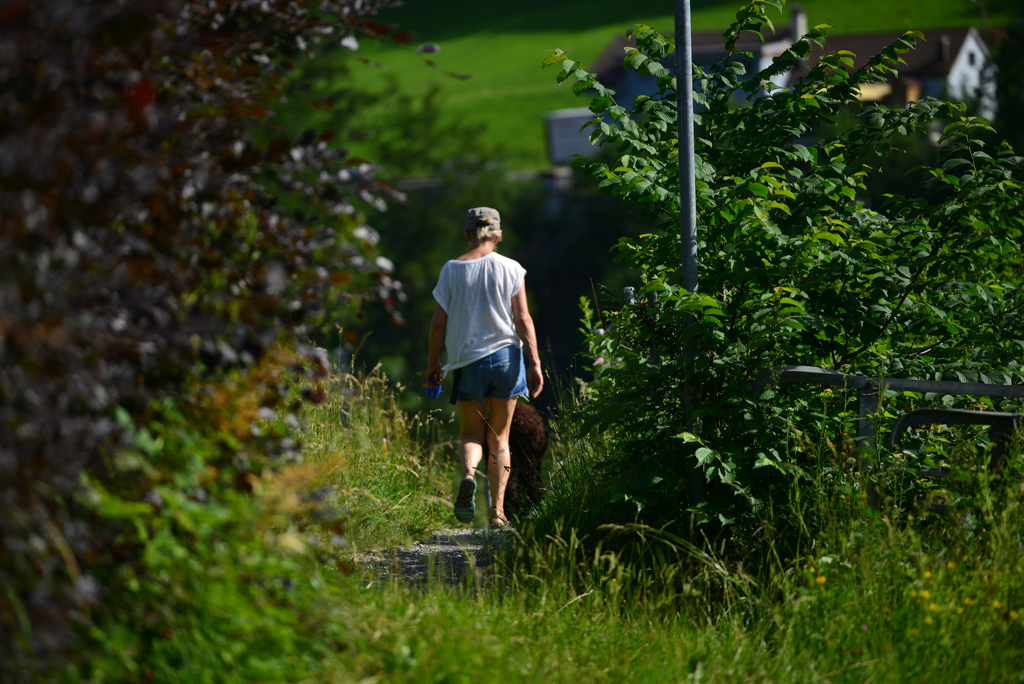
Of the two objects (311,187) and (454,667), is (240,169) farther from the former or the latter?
(454,667)

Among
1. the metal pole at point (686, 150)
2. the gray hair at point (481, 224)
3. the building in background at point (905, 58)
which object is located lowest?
the gray hair at point (481, 224)

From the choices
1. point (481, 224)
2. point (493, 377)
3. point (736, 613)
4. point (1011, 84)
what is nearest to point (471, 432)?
point (493, 377)

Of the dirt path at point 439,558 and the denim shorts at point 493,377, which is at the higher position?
the denim shorts at point 493,377

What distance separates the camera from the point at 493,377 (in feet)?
16.2

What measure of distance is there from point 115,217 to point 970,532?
293 cm

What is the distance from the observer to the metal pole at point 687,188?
3516mm

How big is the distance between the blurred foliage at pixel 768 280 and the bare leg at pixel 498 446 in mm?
1117

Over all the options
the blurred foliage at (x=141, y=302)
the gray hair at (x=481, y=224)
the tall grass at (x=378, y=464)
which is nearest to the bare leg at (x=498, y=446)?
the tall grass at (x=378, y=464)

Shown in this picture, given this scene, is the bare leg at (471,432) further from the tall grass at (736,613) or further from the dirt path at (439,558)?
the tall grass at (736,613)

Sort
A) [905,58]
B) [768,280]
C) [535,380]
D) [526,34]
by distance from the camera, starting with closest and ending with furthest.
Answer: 1. [768,280]
2. [535,380]
3. [905,58]
4. [526,34]

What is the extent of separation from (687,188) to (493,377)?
72.6 inches

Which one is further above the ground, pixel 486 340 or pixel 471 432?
pixel 486 340

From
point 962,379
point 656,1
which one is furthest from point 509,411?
point 656,1

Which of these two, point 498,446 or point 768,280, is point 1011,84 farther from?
point 768,280
